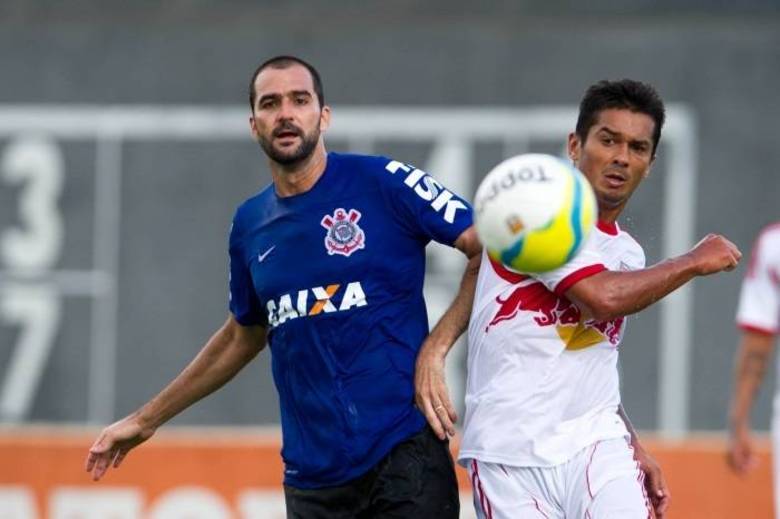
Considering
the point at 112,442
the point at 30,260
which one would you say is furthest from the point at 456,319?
the point at 30,260

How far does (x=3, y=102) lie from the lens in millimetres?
17469

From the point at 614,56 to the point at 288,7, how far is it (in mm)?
2918

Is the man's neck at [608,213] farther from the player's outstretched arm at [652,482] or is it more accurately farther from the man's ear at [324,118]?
the man's ear at [324,118]

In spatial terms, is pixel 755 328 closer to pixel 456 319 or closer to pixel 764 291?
pixel 764 291

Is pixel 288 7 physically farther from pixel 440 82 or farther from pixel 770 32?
pixel 770 32

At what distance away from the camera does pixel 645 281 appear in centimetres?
625

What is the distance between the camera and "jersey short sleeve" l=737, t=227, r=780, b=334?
9414 mm

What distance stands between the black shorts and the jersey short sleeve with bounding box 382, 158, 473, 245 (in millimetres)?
698

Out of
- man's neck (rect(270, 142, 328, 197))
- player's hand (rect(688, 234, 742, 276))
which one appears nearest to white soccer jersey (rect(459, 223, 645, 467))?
player's hand (rect(688, 234, 742, 276))

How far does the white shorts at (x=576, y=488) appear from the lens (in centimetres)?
636

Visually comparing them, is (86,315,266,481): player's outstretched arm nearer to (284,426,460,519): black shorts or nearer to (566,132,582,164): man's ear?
(284,426,460,519): black shorts

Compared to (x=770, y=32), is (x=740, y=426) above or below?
below

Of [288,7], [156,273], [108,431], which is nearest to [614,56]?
[288,7]

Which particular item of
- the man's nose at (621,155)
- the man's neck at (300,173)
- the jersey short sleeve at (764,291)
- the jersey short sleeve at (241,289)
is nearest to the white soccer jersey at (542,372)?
the man's nose at (621,155)
